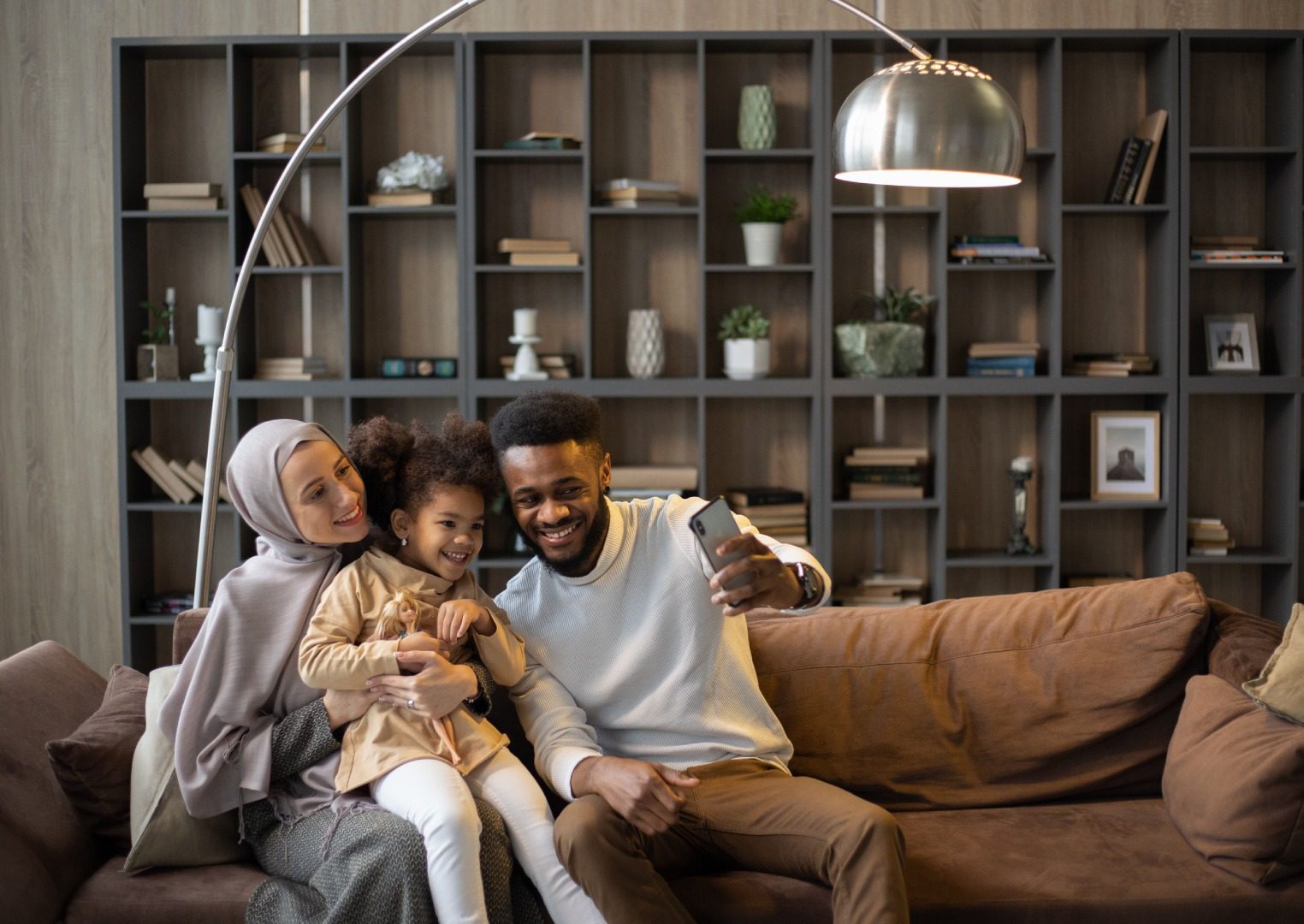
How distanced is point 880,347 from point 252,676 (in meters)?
2.74

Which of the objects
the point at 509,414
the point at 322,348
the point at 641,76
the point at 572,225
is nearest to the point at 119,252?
Result: the point at 322,348

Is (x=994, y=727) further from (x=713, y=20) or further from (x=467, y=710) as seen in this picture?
(x=713, y=20)

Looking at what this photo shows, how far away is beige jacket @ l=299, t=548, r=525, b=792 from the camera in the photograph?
205 centimetres

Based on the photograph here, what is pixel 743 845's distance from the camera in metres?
2.13

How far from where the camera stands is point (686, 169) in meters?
4.61

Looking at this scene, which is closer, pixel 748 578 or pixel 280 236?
pixel 748 578

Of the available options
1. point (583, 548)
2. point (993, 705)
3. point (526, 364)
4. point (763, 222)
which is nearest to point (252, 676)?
point (583, 548)

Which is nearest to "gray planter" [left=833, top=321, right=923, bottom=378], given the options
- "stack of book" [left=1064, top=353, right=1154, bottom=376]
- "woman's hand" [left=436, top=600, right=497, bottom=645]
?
"stack of book" [left=1064, top=353, right=1154, bottom=376]

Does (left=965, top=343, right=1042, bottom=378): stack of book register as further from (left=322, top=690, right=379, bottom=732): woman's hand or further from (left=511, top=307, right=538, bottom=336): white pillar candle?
(left=322, top=690, right=379, bottom=732): woman's hand

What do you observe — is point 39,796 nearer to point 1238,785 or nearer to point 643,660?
point 643,660

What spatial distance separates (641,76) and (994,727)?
2.91 metres

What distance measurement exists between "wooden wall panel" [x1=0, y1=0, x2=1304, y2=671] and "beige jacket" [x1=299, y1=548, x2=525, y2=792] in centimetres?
281

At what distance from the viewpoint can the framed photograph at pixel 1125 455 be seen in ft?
14.6

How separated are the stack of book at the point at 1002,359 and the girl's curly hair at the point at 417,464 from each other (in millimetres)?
2594
